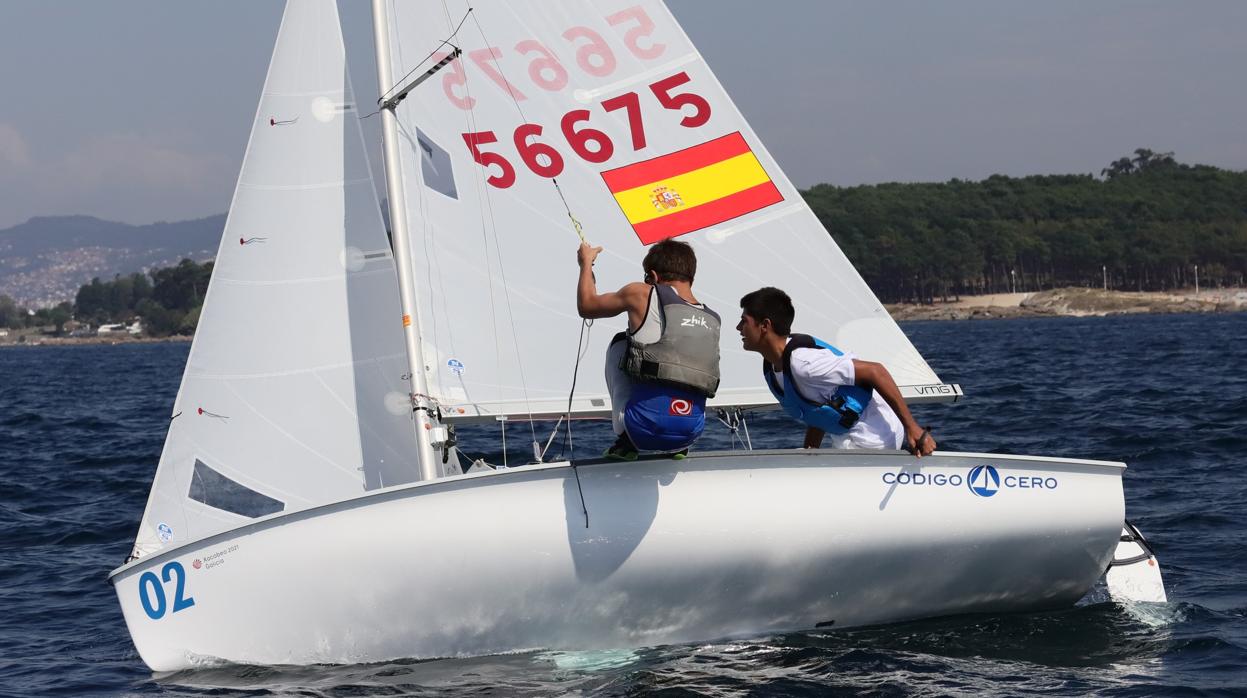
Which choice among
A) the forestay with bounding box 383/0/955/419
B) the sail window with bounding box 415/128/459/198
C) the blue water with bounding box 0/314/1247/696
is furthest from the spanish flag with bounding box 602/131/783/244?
the blue water with bounding box 0/314/1247/696

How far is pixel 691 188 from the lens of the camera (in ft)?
22.9

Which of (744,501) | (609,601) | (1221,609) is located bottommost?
(1221,609)

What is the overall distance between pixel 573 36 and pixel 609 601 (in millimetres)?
2904

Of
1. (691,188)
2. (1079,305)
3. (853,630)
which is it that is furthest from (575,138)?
(1079,305)

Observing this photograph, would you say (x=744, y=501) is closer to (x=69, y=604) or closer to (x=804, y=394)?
(x=804, y=394)

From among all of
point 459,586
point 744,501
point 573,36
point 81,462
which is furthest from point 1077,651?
point 81,462

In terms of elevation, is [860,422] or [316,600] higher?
[860,422]

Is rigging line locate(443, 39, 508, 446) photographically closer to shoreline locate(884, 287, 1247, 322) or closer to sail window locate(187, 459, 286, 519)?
sail window locate(187, 459, 286, 519)

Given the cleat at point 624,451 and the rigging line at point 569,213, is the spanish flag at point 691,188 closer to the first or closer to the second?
the rigging line at point 569,213

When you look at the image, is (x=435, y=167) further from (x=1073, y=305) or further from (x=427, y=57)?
(x=1073, y=305)

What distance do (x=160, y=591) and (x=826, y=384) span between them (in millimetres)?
2985

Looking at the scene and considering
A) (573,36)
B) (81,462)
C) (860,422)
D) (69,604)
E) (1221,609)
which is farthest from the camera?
(81,462)

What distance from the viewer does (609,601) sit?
18.5 ft

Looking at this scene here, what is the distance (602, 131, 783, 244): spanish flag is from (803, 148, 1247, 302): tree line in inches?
3788
